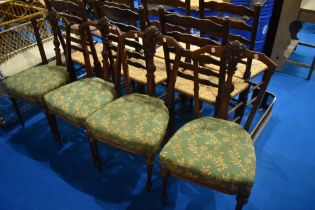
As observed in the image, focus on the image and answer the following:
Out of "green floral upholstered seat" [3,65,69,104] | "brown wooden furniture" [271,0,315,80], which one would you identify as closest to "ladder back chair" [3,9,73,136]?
"green floral upholstered seat" [3,65,69,104]

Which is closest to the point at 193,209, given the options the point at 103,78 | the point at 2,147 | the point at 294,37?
the point at 103,78

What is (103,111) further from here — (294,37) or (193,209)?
(294,37)

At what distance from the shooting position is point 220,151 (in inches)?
51.1

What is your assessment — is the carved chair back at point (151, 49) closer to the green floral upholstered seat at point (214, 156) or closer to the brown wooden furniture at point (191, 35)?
the brown wooden furniture at point (191, 35)

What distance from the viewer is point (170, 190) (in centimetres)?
167

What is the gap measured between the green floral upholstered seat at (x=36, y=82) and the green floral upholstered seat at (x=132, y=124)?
1.68 ft

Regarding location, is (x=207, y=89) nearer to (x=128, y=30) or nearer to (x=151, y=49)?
(x=151, y=49)

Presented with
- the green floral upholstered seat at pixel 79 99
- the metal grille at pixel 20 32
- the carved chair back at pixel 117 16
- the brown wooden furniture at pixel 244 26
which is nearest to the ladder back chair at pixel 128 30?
the carved chair back at pixel 117 16

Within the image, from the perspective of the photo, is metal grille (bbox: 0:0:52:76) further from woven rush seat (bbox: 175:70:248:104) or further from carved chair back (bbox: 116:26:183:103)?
woven rush seat (bbox: 175:70:248:104)

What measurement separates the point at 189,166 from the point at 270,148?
0.95 metres

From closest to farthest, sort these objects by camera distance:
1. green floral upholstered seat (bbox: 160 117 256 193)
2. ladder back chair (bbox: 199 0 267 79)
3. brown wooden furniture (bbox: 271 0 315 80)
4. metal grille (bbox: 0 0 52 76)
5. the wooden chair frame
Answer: green floral upholstered seat (bbox: 160 117 256 193), ladder back chair (bbox: 199 0 267 79), the wooden chair frame, metal grille (bbox: 0 0 52 76), brown wooden furniture (bbox: 271 0 315 80)

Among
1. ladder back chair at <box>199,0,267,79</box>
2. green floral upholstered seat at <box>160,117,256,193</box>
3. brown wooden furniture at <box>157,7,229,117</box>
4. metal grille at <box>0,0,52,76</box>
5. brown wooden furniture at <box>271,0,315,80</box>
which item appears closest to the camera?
green floral upholstered seat at <box>160,117,256,193</box>

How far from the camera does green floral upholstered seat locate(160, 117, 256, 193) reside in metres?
1.21

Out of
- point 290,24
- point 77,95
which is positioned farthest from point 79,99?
point 290,24
